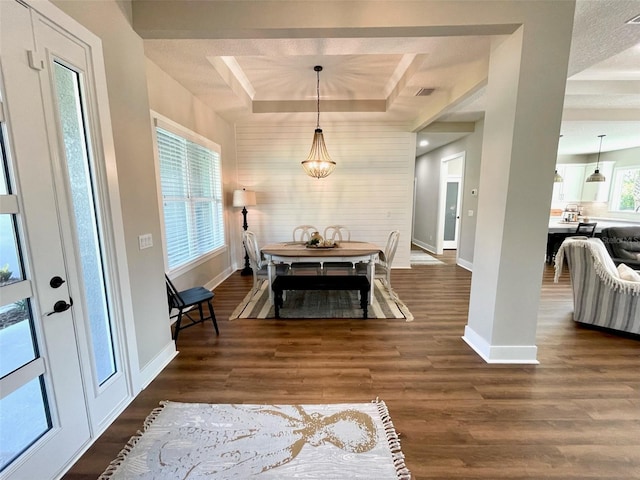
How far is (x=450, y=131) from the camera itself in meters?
5.26

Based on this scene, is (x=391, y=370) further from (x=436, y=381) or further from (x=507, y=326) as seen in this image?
(x=507, y=326)

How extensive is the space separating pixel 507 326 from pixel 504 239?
764 millimetres

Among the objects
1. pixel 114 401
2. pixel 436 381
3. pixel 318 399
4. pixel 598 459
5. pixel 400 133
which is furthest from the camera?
pixel 400 133

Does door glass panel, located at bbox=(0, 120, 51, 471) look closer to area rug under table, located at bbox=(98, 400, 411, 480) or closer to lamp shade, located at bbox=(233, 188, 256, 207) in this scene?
area rug under table, located at bbox=(98, 400, 411, 480)

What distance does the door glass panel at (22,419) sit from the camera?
1.17 m

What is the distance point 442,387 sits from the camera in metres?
2.03

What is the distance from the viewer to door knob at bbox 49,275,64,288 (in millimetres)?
1343

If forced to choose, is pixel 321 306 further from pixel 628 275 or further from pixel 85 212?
pixel 628 275

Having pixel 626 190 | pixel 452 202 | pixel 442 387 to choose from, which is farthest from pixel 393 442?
pixel 626 190

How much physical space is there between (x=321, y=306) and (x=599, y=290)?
3052 millimetres

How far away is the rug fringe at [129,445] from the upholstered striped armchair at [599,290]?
164 inches

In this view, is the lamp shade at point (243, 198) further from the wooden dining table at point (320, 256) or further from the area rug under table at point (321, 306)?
the area rug under table at point (321, 306)

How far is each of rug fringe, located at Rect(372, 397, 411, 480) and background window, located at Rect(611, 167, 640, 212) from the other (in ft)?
30.5

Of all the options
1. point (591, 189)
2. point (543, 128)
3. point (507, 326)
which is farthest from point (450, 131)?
point (591, 189)
